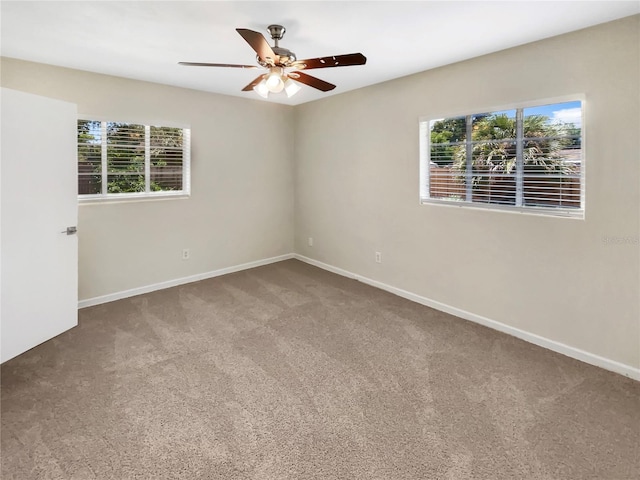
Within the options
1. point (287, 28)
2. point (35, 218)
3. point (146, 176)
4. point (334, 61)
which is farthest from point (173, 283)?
point (334, 61)

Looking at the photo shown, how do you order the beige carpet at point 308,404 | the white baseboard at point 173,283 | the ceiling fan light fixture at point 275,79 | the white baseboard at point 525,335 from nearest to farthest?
the beige carpet at point 308,404 < the ceiling fan light fixture at point 275,79 < the white baseboard at point 525,335 < the white baseboard at point 173,283

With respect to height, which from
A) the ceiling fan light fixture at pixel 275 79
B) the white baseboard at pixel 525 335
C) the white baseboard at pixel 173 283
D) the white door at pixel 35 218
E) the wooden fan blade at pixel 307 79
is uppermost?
the wooden fan blade at pixel 307 79

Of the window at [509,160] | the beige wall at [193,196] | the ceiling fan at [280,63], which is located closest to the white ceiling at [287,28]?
the ceiling fan at [280,63]

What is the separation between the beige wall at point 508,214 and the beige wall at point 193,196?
2.83 ft

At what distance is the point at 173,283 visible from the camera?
4430 mm

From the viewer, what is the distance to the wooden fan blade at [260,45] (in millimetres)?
1903

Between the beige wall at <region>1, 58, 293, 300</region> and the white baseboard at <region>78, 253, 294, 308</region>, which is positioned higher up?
the beige wall at <region>1, 58, 293, 300</region>

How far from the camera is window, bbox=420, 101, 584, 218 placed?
2717mm

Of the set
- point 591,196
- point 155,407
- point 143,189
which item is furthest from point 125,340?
point 591,196

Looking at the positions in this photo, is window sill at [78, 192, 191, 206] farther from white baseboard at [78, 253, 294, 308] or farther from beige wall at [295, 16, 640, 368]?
beige wall at [295, 16, 640, 368]

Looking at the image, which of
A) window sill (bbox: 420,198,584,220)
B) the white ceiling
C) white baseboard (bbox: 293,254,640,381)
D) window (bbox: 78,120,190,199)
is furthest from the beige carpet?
the white ceiling

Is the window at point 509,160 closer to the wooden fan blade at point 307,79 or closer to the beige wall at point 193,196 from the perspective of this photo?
the wooden fan blade at point 307,79

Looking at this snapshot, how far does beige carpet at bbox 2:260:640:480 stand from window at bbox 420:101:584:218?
1.18m

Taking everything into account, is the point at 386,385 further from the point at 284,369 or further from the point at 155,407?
the point at 155,407
